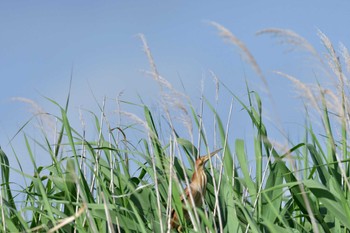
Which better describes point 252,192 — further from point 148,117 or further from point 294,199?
point 148,117

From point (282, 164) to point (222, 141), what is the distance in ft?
1.11

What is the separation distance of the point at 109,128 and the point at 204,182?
23.4 inches

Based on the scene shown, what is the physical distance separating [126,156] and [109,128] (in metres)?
0.18

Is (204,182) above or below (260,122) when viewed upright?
below

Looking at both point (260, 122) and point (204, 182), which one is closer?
point (260, 122)

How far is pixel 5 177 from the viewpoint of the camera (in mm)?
3748

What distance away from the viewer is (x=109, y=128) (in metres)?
3.64

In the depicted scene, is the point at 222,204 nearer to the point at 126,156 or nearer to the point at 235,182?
the point at 235,182

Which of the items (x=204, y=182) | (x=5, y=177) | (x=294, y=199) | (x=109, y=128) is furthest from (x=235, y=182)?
(x=5, y=177)

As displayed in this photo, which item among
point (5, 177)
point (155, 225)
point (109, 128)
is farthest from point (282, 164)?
point (5, 177)

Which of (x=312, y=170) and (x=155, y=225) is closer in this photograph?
(x=155, y=225)

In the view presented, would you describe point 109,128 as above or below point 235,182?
above

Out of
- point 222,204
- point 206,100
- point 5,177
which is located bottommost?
point 222,204

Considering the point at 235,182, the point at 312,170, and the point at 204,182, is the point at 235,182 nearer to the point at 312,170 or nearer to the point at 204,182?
the point at 204,182
